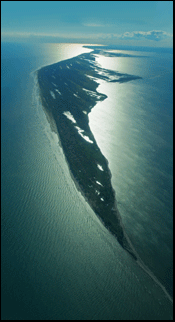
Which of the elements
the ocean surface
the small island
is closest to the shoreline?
the small island

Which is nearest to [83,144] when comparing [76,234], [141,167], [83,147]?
[83,147]

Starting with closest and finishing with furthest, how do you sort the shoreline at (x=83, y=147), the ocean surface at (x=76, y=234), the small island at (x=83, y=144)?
the ocean surface at (x=76, y=234) → the shoreline at (x=83, y=147) → the small island at (x=83, y=144)

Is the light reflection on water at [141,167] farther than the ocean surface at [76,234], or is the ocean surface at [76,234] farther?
the light reflection on water at [141,167]

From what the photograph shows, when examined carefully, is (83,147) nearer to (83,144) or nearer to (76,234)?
(83,144)

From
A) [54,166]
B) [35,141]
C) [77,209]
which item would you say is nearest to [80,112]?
[35,141]

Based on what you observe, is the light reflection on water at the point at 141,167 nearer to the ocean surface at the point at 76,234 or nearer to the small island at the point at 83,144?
the ocean surface at the point at 76,234

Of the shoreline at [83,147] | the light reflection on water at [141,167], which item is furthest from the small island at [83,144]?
the light reflection on water at [141,167]
